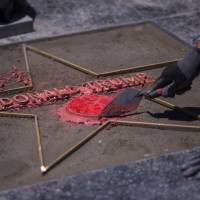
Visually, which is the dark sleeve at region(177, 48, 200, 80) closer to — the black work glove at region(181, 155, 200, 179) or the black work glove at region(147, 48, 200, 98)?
the black work glove at region(147, 48, 200, 98)

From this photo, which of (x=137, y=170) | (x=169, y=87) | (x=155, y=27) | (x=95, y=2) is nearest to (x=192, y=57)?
(x=169, y=87)

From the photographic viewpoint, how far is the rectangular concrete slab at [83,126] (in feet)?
20.9

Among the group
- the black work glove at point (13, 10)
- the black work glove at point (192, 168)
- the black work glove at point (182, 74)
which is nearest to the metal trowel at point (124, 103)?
the black work glove at point (182, 74)

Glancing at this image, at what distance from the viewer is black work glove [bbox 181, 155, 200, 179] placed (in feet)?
19.4

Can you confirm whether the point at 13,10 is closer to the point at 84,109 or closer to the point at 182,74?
the point at 84,109

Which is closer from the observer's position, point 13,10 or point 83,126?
point 83,126

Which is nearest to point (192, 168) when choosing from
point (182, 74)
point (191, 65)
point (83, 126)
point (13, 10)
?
point (182, 74)

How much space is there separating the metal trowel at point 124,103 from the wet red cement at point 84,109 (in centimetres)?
13

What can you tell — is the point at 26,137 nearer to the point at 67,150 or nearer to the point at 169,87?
A: the point at 67,150

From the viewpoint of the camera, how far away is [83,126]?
7.06 metres

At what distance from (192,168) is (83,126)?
1664mm

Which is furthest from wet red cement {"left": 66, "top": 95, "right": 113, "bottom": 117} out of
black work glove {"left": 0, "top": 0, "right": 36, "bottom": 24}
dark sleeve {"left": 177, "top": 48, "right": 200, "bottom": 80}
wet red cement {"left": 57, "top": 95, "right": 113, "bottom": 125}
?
black work glove {"left": 0, "top": 0, "right": 36, "bottom": 24}

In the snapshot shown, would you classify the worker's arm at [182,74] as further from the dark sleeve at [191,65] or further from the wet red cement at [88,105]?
the wet red cement at [88,105]

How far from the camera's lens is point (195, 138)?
6.70 metres
